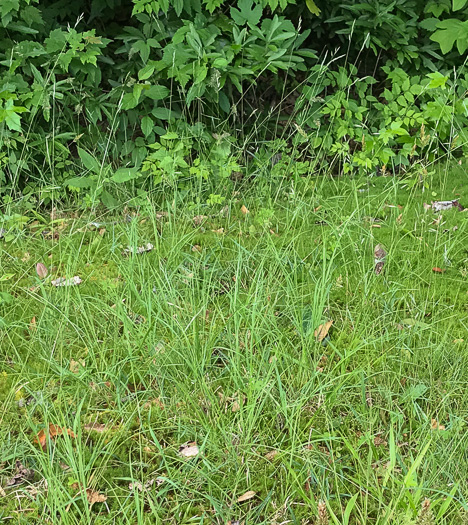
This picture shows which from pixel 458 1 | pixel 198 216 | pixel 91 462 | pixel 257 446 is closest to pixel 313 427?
pixel 257 446

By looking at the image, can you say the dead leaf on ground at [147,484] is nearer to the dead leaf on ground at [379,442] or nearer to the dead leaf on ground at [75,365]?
the dead leaf on ground at [75,365]

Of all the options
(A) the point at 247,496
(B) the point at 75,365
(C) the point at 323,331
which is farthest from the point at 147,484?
(C) the point at 323,331

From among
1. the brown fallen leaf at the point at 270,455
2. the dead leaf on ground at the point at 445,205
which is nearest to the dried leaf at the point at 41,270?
the brown fallen leaf at the point at 270,455

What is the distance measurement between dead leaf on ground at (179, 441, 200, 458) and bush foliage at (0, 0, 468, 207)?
174 cm

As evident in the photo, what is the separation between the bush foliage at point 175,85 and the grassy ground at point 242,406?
1.19 metres

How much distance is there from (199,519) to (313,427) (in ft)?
1.64

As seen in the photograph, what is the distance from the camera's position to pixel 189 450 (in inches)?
74.4

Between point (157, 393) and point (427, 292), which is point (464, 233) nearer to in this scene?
point (427, 292)

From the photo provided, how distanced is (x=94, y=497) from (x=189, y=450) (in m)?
0.33

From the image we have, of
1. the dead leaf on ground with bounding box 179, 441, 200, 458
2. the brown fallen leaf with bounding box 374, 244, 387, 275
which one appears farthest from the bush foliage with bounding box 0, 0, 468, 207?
the dead leaf on ground with bounding box 179, 441, 200, 458

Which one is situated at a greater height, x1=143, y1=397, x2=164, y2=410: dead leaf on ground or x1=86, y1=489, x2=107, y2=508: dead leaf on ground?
x1=86, y1=489, x2=107, y2=508: dead leaf on ground

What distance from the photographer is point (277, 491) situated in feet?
5.73

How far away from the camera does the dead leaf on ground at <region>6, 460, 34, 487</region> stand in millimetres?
1785

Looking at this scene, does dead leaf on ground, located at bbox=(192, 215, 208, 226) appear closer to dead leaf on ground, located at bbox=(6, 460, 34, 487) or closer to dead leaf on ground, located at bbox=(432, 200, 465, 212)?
dead leaf on ground, located at bbox=(432, 200, 465, 212)
